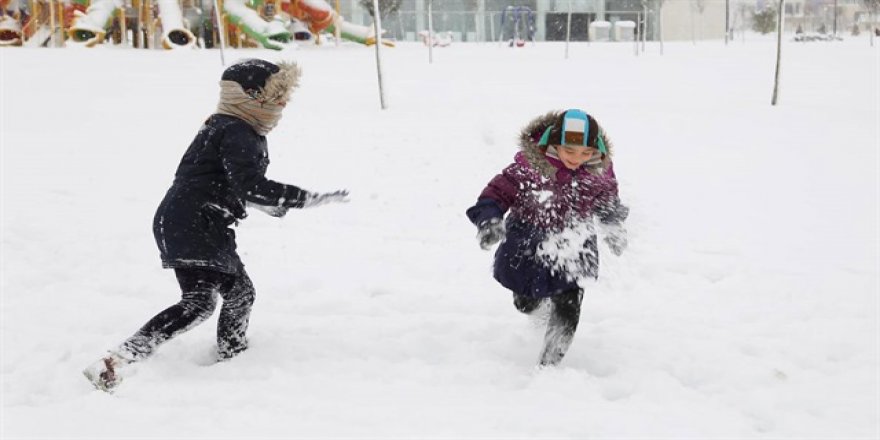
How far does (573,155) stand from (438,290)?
2042 mm

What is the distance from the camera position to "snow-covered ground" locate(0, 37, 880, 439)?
10.4 ft

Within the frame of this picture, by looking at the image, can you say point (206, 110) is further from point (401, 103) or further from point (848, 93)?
point (848, 93)

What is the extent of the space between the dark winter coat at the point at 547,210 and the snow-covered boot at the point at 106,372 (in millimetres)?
1768

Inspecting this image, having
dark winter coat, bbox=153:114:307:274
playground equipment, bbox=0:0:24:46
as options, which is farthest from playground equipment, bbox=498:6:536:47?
dark winter coat, bbox=153:114:307:274

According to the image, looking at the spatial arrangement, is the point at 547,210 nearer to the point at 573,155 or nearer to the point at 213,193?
the point at 573,155

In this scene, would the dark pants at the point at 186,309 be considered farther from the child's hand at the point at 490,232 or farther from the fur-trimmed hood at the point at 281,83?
the child's hand at the point at 490,232

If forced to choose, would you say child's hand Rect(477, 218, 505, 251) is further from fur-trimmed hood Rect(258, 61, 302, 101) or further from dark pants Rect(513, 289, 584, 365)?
fur-trimmed hood Rect(258, 61, 302, 101)

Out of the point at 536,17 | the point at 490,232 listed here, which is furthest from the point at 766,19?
the point at 490,232

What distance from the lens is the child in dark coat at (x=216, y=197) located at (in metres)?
3.26

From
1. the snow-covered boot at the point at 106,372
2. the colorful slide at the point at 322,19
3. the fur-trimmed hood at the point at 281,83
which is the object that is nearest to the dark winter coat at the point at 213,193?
the fur-trimmed hood at the point at 281,83

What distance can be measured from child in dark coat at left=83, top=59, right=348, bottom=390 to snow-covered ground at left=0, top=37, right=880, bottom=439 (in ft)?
0.84

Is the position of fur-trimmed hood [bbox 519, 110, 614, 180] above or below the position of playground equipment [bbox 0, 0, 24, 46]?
below

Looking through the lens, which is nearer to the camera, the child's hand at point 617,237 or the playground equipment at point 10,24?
the child's hand at point 617,237

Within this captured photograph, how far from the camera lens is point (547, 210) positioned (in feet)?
11.1
